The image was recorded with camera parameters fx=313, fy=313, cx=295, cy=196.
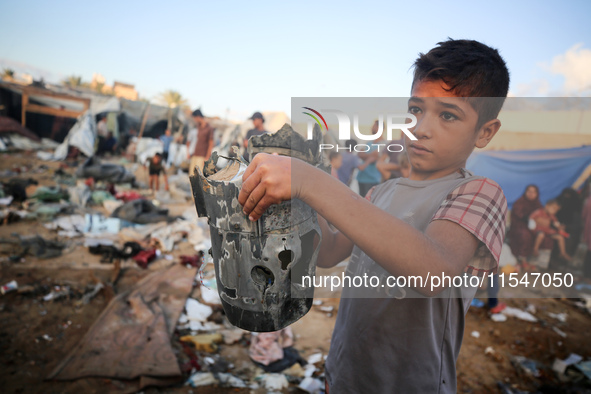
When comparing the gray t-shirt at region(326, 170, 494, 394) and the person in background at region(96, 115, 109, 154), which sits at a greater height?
the gray t-shirt at region(326, 170, 494, 394)

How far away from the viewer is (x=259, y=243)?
0.95 metres

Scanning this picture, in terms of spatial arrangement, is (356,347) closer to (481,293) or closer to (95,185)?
(481,293)

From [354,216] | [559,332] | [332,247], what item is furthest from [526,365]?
[354,216]

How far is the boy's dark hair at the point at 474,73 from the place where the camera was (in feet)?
3.28

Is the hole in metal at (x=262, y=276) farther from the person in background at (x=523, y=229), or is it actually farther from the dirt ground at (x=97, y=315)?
the person in background at (x=523, y=229)

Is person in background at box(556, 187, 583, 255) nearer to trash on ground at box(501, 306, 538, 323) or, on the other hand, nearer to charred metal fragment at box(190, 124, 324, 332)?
trash on ground at box(501, 306, 538, 323)

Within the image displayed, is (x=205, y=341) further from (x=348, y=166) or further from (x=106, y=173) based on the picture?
(x=106, y=173)

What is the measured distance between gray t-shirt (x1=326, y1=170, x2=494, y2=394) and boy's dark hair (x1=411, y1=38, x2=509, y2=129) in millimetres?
235

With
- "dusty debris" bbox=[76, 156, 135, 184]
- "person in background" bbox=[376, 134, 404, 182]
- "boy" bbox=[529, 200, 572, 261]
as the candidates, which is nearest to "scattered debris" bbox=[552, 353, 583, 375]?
"boy" bbox=[529, 200, 572, 261]

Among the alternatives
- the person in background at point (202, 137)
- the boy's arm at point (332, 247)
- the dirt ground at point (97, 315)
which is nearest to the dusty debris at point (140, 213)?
the dirt ground at point (97, 315)

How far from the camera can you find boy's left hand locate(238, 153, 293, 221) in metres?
Answer: 0.81

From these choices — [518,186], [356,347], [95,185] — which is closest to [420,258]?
[356,347]

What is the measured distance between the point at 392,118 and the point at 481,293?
17.8 feet

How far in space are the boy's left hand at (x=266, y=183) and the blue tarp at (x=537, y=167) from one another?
20.0 feet
